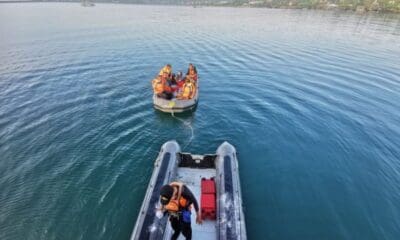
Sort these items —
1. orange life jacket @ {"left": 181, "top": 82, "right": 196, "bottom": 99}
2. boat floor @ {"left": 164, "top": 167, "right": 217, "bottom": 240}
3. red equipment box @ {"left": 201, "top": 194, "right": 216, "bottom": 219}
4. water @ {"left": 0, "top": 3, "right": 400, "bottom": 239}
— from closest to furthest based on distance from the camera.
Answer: boat floor @ {"left": 164, "top": 167, "right": 217, "bottom": 240} < red equipment box @ {"left": 201, "top": 194, "right": 216, "bottom": 219} < water @ {"left": 0, "top": 3, "right": 400, "bottom": 239} < orange life jacket @ {"left": 181, "top": 82, "right": 196, "bottom": 99}

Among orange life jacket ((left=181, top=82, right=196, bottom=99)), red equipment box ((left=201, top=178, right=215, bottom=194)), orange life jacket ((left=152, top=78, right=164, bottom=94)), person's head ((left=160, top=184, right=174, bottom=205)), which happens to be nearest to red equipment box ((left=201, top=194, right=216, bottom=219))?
red equipment box ((left=201, top=178, right=215, bottom=194))

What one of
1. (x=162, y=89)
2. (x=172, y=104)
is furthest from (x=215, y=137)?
(x=162, y=89)

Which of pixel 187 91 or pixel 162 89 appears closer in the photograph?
pixel 187 91

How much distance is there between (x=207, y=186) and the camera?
888 cm

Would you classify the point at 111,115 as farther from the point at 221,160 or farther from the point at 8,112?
the point at 221,160

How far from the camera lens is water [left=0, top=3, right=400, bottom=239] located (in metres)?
9.16

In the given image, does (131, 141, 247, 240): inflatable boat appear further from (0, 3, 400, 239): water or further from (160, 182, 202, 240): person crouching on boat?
(0, 3, 400, 239): water

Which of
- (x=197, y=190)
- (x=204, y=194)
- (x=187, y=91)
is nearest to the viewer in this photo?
(x=204, y=194)

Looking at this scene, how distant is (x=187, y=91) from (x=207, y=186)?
25.8ft

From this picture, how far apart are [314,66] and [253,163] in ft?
56.5

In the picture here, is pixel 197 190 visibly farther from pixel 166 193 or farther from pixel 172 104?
pixel 172 104

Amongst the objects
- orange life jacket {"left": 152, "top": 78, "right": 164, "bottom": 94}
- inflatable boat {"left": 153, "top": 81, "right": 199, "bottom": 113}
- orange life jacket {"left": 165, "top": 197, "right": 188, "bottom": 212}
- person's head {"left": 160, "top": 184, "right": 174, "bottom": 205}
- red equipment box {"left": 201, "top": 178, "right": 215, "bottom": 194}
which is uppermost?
person's head {"left": 160, "top": 184, "right": 174, "bottom": 205}

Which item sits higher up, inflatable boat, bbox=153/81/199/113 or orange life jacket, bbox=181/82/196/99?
orange life jacket, bbox=181/82/196/99

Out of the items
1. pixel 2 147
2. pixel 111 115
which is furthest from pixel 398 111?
pixel 2 147
